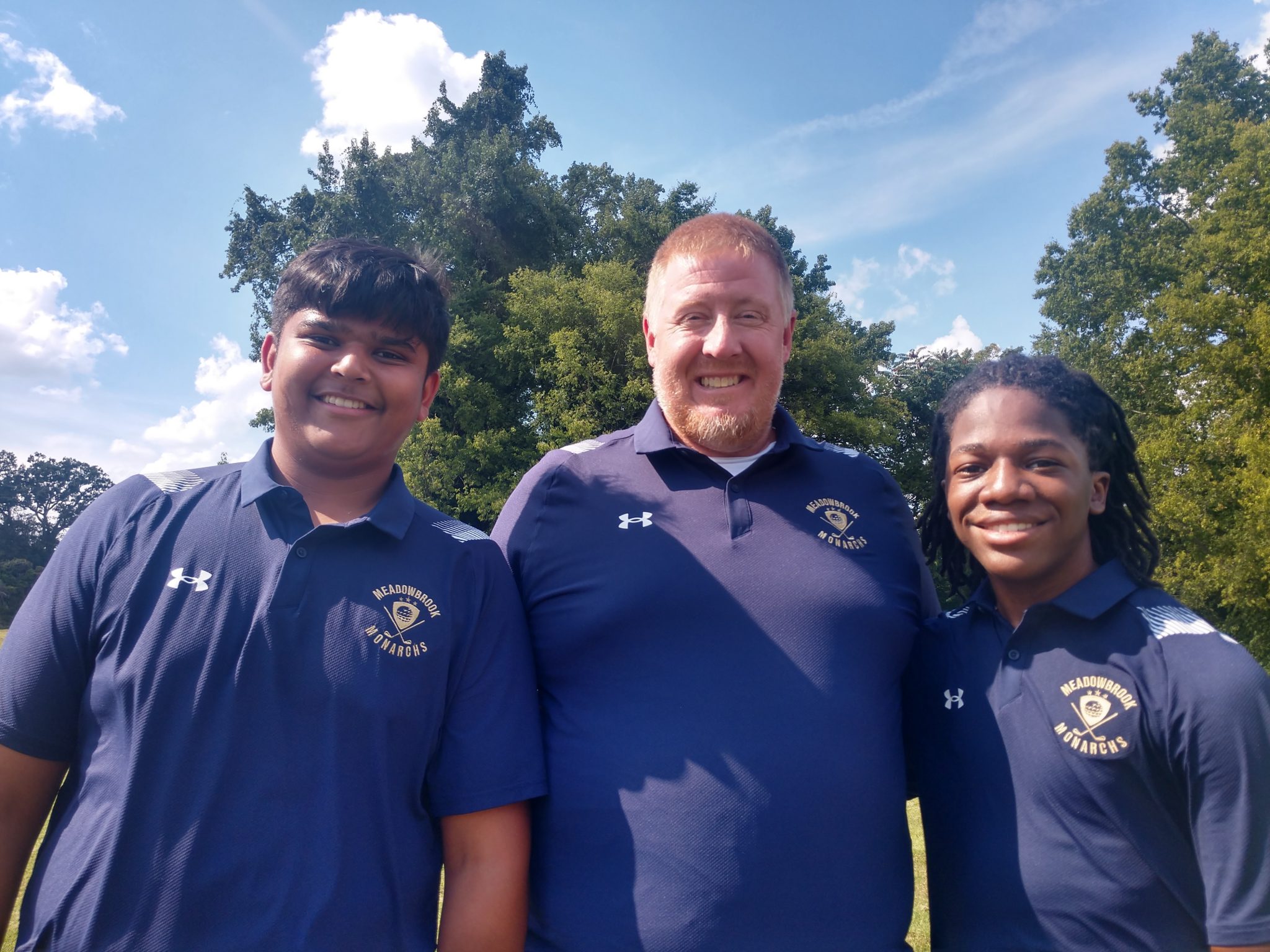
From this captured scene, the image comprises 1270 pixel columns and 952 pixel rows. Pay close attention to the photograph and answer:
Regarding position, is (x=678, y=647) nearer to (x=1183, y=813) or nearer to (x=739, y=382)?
(x=739, y=382)

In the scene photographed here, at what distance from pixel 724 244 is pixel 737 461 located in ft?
2.60

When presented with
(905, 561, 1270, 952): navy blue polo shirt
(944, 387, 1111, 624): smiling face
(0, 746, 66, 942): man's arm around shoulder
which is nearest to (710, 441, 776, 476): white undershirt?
(944, 387, 1111, 624): smiling face

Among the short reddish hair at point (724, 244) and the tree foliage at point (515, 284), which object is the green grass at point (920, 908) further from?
the tree foliage at point (515, 284)

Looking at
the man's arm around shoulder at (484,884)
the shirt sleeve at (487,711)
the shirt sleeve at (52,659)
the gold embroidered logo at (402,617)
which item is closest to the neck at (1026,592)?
the shirt sleeve at (487,711)

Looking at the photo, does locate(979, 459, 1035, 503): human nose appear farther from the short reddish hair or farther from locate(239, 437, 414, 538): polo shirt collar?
locate(239, 437, 414, 538): polo shirt collar

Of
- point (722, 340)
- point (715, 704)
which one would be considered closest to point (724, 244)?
point (722, 340)

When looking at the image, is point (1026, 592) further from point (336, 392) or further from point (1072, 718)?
point (336, 392)

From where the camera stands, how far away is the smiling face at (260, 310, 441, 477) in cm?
226

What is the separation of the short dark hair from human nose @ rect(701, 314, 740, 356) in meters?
0.93

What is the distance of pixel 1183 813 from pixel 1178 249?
2733 cm

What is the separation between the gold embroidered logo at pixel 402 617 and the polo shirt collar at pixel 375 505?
6.6 inches

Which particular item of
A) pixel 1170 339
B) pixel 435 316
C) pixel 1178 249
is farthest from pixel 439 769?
pixel 1178 249

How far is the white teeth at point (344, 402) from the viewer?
2273mm

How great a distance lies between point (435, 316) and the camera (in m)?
2.48
